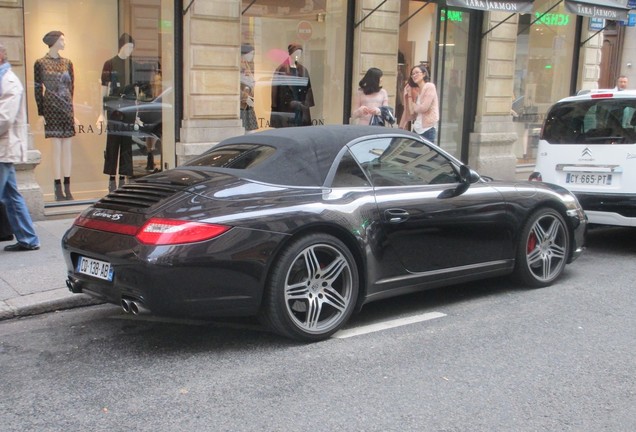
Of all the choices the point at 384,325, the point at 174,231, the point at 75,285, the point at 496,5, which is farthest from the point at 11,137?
the point at 496,5

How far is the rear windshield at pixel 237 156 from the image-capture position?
5.20m

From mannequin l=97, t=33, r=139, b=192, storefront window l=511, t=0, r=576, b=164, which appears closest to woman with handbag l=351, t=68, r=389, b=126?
mannequin l=97, t=33, r=139, b=192

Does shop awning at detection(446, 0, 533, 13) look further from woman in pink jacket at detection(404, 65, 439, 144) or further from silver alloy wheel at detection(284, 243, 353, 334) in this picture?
silver alloy wheel at detection(284, 243, 353, 334)

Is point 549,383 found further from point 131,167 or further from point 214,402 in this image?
point 131,167

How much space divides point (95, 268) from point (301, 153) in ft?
5.41

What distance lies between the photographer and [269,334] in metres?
5.09

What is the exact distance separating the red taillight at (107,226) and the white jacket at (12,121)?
2.35 metres

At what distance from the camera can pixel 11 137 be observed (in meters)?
6.93

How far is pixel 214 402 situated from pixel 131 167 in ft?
22.3

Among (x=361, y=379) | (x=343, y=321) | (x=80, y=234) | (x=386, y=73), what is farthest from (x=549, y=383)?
(x=386, y=73)

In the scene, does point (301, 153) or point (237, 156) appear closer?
point (301, 153)

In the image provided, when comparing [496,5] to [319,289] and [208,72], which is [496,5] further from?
[319,289]

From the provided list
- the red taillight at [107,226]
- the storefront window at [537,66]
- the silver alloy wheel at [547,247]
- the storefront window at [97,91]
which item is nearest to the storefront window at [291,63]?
the storefront window at [97,91]

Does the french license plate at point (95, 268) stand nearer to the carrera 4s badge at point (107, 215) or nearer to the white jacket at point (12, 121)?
the carrera 4s badge at point (107, 215)
